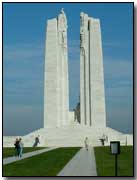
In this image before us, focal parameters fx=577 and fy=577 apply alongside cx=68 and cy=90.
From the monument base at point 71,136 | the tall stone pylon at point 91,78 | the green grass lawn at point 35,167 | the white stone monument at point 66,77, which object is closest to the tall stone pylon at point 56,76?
the white stone monument at point 66,77

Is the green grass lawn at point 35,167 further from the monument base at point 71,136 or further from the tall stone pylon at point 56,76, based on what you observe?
the tall stone pylon at point 56,76

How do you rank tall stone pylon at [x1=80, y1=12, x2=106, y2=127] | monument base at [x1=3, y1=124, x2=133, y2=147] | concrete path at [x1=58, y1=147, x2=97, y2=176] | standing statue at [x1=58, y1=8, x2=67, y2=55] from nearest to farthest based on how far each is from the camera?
1. concrete path at [x1=58, y1=147, x2=97, y2=176]
2. monument base at [x1=3, y1=124, x2=133, y2=147]
3. standing statue at [x1=58, y1=8, x2=67, y2=55]
4. tall stone pylon at [x1=80, y1=12, x2=106, y2=127]

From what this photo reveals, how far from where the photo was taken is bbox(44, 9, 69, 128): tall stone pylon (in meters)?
41.8

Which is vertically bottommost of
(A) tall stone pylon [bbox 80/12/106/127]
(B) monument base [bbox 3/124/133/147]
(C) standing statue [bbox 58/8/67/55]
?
(B) monument base [bbox 3/124/133/147]

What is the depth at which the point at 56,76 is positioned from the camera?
41750 millimetres

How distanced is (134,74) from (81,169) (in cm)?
297

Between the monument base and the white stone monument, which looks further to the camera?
the white stone monument

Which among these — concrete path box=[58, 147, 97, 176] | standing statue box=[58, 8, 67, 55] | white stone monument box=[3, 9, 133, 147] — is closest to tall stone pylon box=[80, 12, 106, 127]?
white stone monument box=[3, 9, 133, 147]

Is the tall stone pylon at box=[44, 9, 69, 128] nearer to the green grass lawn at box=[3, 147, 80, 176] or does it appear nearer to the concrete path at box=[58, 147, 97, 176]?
the green grass lawn at box=[3, 147, 80, 176]

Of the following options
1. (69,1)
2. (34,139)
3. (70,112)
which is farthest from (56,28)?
(69,1)

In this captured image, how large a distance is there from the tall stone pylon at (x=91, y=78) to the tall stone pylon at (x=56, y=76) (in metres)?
1.25

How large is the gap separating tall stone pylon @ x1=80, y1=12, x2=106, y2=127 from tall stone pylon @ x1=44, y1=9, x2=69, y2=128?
1.25m

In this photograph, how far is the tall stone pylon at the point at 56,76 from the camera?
137 ft

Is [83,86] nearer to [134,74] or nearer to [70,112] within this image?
[70,112]
